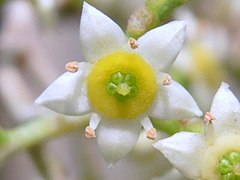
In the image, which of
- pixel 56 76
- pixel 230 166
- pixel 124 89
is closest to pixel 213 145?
pixel 230 166

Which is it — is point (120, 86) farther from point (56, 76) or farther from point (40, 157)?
point (56, 76)

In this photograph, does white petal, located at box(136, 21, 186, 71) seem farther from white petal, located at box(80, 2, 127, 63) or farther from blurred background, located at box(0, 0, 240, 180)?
blurred background, located at box(0, 0, 240, 180)

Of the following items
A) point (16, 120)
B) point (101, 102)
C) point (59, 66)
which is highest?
point (101, 102)

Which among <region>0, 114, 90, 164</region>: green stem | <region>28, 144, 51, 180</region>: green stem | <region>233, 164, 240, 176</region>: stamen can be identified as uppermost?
Result: <region>233, 164, 240, 176</region>: stamen

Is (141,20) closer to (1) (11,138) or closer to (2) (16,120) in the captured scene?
(1) (11,138)

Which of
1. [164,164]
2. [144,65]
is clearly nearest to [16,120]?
[164,164]

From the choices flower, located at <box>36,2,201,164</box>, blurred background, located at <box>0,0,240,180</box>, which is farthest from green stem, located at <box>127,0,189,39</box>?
blurred background, located at <box>0,0,240,180</box>

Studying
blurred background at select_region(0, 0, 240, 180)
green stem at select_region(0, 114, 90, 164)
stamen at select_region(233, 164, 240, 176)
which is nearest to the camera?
stamen at select_region(233, 164, 240, 176)
